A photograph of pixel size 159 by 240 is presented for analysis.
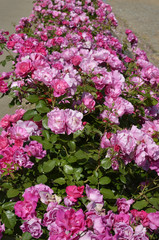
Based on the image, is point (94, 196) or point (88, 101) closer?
point (94, 196)

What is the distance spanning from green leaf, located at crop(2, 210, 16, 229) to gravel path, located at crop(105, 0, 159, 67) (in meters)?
6.27

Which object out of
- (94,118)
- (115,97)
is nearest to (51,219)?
(94,118)

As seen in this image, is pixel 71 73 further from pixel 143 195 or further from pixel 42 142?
pixel 143 195

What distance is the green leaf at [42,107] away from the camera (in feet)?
4.71

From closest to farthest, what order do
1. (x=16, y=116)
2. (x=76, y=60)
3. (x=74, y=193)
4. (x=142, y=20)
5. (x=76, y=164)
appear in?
(x=74, y=193), (x=76, y=164), (x=16, y=116), (x=76, y=60), (x=142, y=20)

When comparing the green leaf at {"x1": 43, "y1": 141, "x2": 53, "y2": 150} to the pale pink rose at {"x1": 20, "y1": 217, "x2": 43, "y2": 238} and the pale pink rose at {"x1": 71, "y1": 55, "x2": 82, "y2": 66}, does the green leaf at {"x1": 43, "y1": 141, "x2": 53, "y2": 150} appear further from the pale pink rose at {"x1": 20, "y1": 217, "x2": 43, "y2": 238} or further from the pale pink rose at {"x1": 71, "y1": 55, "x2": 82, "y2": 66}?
the pale pink rose at {"x1": 71, "y1": 55, "x2": 82, "y2": 66}

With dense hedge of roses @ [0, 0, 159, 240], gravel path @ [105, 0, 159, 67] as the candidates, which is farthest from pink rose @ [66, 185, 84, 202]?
gravel path @ [105, 0, 159, 67]

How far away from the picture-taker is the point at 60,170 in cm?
139

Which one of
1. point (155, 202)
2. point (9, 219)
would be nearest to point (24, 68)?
point (9, 219)

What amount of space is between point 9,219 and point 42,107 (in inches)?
26.5

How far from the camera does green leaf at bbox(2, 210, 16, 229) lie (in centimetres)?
119

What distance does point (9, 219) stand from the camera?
3.96 ft

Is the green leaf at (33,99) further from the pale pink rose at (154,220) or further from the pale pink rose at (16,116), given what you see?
the pale pink rose at (154,220)

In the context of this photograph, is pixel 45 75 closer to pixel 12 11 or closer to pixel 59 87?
pixel 59 87
